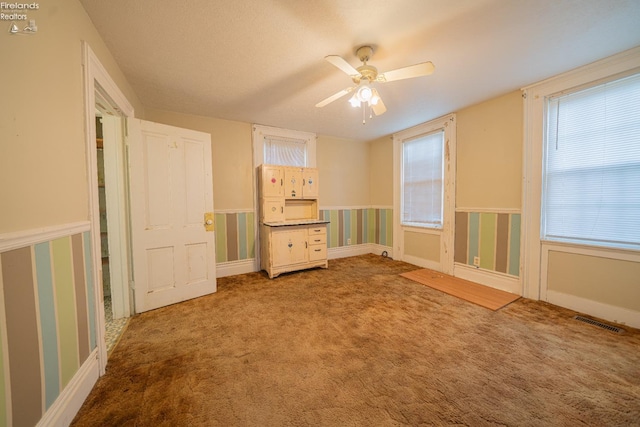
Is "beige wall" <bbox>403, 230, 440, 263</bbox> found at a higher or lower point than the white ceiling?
lower

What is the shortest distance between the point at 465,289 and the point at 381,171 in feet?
8.82

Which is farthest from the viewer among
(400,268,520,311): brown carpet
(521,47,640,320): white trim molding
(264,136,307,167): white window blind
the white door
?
(264,136,307,167): white window blind

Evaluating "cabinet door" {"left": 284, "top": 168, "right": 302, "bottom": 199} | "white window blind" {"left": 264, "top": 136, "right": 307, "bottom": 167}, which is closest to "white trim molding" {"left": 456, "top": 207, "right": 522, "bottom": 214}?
"cabinet door" {"left": 284, "top": 168, "right": 302, "bottom": 199}

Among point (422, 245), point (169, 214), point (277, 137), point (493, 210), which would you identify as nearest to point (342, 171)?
point (277, 137)

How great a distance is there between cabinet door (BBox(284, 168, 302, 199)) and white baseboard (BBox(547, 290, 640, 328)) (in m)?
3.52

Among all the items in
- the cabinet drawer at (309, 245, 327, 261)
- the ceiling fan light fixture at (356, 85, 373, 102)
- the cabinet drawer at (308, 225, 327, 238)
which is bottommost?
the cabinet drawer at (309, 245, 327, 261)

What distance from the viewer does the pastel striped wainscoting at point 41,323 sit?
86cm

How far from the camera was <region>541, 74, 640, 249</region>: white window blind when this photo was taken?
1.99m

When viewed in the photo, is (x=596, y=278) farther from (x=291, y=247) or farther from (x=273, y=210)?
(x=273, y=210)

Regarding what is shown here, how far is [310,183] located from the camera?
12.9ft

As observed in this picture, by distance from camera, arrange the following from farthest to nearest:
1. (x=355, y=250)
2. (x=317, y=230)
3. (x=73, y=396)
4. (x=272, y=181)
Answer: (x=355, y=250), (x=317, y=230), (x=272, y=181), (x=73, y=396)

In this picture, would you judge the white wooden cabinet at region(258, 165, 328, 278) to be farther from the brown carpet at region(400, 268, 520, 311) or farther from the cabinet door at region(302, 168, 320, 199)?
the brown carpet at region(400, 268, 520, 311)

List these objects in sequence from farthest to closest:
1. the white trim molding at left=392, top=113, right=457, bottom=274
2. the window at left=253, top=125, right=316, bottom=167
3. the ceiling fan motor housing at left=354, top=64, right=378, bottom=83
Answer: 1. the window at left=253, top=125, right=316, bottom=167
2. the white trim molding at left=392, top=113, right=457, bottom=274
3. the ceiling fan motor housing at left=354, top=64, right=378, bottom=83

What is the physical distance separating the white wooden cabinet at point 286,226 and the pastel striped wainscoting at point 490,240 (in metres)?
2.13
